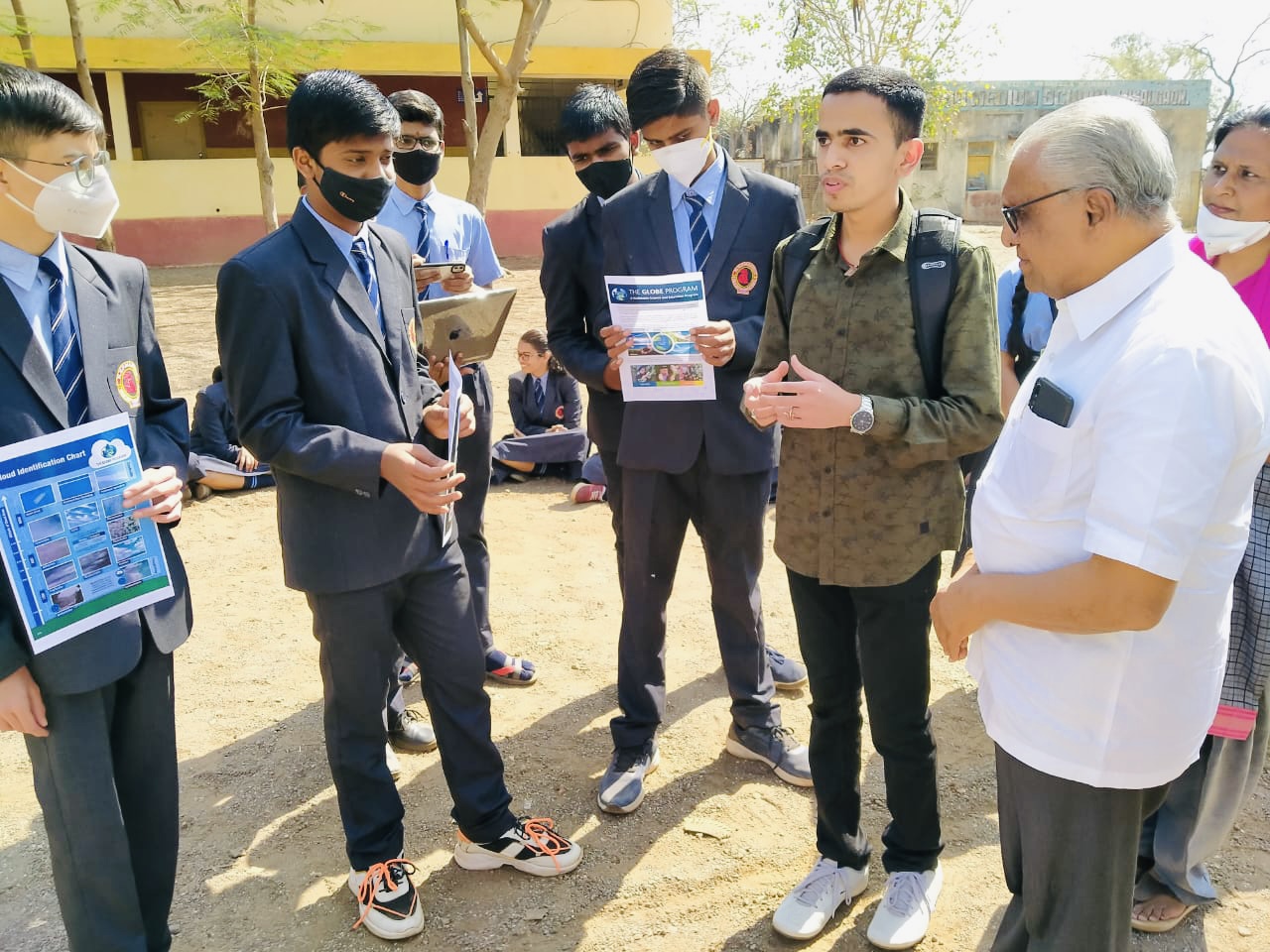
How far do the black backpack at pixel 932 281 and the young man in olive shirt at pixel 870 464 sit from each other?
0.02 metres

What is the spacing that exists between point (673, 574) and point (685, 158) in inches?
56.0

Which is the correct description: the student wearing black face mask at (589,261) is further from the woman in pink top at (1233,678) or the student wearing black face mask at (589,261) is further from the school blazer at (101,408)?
the woman in pink top at (1233,678)

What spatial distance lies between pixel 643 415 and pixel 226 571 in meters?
3.37

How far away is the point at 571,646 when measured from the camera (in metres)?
4.56

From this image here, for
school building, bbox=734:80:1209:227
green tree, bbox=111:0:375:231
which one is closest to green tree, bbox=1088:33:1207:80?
school building, bbox=734:80:1209:227

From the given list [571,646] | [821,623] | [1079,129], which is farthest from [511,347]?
[1079,129]

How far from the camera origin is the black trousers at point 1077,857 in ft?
5.82

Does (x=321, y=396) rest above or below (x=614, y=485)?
above

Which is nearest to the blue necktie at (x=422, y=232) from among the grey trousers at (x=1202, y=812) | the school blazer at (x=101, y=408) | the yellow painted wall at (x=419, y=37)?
the school blazer at (x=101, y=408)

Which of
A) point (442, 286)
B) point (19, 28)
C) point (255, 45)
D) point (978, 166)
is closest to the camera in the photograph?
point (442, 286)

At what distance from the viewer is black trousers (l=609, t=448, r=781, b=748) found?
3342mm

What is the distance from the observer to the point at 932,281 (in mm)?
2410

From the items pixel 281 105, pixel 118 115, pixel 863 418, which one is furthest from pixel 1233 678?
pixel 281 105

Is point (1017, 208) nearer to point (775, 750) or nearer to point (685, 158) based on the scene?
point (685, 158)
